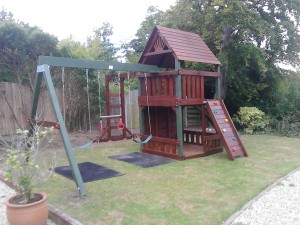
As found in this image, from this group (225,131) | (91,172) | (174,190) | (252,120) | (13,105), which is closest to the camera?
(174,190)

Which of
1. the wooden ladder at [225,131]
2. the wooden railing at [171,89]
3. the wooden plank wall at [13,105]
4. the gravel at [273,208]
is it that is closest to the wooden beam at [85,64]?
the wooden railing at [171,89]

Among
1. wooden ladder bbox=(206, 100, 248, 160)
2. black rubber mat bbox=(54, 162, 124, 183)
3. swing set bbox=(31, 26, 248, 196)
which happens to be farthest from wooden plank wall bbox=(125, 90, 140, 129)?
black rubber mat bbox=(54, 162, 124, 183)

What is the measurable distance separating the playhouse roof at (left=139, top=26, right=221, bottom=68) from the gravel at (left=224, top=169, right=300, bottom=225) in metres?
3.78

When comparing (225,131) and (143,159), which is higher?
(225,131)

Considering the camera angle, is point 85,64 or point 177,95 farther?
point 177,95

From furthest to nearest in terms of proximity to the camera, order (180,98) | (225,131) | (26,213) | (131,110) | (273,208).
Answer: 1. (131,110)
2. (225,131)
3. (180,98)
4. (273,208)
5. (26,213)

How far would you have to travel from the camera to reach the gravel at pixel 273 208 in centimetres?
352

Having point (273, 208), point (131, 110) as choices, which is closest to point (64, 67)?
point (273, 208)

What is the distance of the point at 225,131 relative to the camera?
7293 millimetres

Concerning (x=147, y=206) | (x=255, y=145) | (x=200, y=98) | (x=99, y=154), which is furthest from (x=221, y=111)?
(x=147, y=206)

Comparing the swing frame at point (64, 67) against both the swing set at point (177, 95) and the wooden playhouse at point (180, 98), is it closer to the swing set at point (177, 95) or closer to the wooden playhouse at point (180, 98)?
the swing set at point (177, 95)

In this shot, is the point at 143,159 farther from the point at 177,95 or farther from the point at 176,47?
the point at 176,47

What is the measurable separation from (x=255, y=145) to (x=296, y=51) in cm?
468

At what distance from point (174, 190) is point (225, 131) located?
3.10 meters
